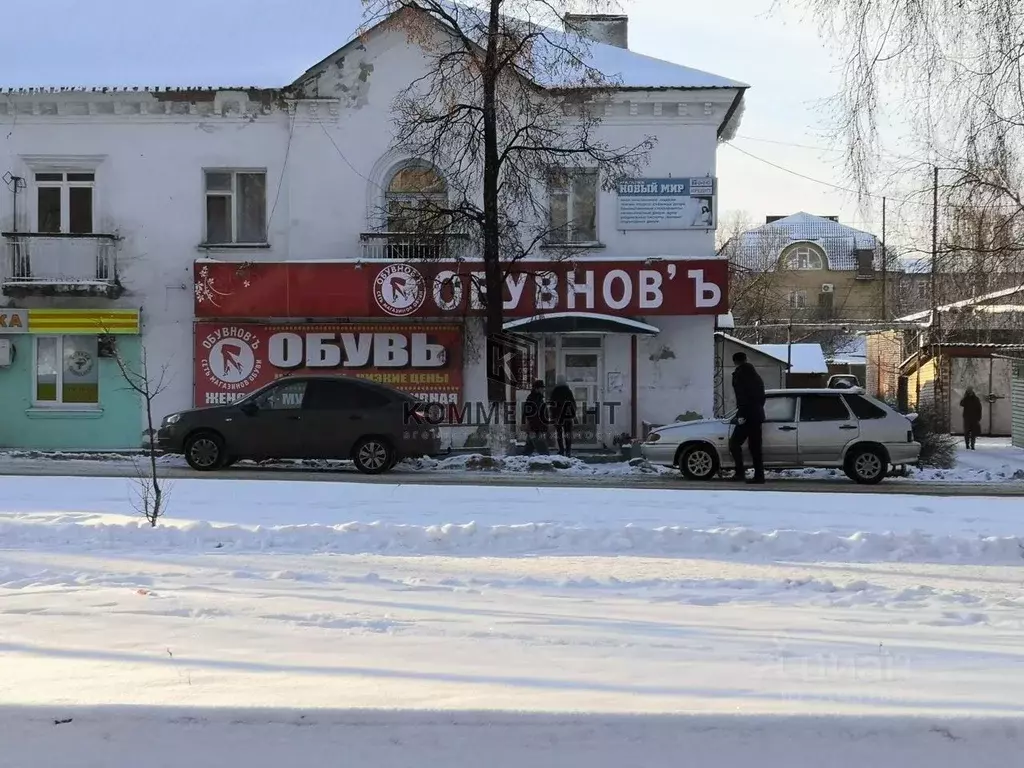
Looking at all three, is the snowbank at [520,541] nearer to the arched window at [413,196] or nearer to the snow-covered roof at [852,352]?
the arched window at [413,196]

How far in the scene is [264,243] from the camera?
22.3 meters

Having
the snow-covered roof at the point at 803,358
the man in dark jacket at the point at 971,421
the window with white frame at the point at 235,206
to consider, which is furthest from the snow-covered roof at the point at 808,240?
the window with white frame at the point at 235,206

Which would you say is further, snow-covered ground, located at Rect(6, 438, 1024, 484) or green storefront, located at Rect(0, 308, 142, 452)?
green storefront, located at Rect(0, 308, 142, 452)

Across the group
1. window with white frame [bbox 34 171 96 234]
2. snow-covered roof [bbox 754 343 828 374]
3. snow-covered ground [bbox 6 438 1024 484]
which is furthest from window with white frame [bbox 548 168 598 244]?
snow-covered roof [bbox 754 343 828 374]

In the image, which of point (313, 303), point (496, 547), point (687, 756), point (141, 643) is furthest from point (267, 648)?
point (313, 303)

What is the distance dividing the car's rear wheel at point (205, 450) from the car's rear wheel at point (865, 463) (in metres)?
10.6

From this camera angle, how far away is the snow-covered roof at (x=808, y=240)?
269 feet

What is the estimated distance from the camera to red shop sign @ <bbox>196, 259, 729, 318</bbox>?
2108cm

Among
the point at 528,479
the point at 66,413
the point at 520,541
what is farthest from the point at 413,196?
the point at 520,541

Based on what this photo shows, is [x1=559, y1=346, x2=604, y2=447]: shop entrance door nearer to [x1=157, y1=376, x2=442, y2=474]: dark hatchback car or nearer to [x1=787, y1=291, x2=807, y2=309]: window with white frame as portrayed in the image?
[x1=157, y1=376, x2=442, y2=474]: dark hatchback car

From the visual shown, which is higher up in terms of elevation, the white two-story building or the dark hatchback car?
the white two-story building

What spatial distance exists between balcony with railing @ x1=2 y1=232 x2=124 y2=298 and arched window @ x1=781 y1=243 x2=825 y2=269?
68.2m

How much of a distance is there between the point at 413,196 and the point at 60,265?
7677mm

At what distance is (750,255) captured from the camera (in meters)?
81.1
